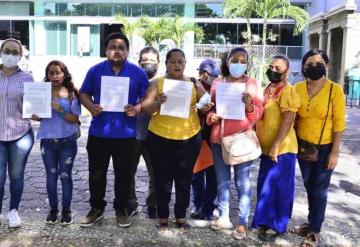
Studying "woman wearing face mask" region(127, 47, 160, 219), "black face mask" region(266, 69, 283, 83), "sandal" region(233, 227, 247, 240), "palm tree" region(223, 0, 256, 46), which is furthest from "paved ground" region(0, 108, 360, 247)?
"palm tree" region(223, 0, 256, 46)

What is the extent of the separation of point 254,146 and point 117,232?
5.23ft

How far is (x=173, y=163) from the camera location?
452cm

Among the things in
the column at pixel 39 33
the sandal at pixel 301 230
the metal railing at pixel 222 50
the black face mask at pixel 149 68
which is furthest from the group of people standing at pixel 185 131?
the column at pixel 39 33


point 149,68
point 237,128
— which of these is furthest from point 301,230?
point 149,68

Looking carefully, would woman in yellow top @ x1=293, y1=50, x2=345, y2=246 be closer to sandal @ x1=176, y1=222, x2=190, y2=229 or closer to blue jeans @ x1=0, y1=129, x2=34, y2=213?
sandal @ x1=176, y1=222, x2=190, y2=229

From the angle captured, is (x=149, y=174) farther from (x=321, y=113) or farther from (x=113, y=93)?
(x=321, y=113)

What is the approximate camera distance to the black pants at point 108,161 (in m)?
4.48

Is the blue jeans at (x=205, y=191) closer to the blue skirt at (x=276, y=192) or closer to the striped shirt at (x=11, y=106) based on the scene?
the blue skirt at (x=276, y=192)

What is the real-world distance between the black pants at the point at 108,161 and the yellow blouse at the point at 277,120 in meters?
1.25

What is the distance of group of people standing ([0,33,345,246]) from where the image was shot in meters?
4.29

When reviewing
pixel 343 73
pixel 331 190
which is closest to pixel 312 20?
pixel 343 73

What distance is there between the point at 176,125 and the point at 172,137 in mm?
121

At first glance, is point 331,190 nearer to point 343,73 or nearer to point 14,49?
point 14,49

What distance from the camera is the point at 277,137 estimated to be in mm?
4250
